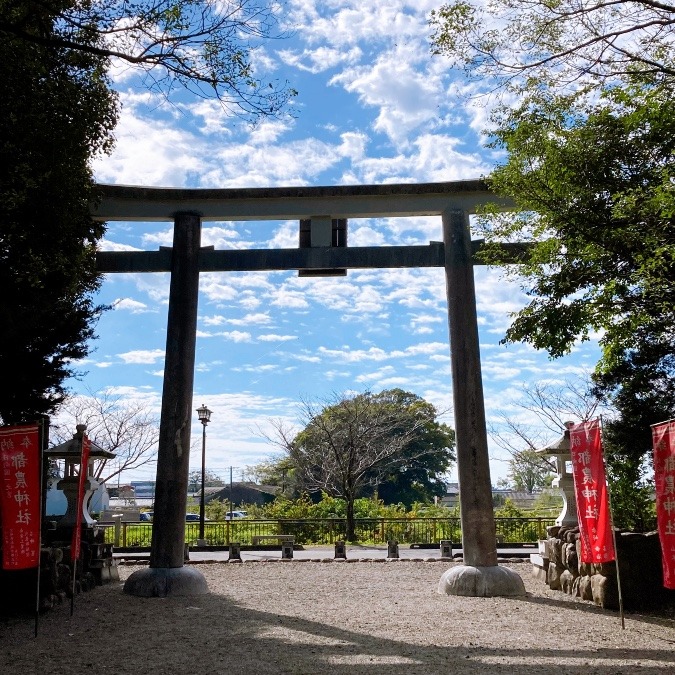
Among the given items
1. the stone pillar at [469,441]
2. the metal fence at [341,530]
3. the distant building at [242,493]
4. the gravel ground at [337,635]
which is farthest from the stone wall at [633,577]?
the distant building at [242,493]

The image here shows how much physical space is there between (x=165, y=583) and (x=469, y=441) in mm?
4810

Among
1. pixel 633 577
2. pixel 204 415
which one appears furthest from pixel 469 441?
pixel 204 415

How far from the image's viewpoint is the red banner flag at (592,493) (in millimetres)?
7832

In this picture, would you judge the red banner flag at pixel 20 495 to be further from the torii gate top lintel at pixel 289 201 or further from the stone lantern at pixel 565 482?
the stone lantern at pixel 565 482

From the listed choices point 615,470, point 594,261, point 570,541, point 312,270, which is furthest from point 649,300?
point 312,270

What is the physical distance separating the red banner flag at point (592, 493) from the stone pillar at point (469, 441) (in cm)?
183

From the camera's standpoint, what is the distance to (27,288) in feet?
30.5

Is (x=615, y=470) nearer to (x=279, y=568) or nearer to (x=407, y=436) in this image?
(x=279, y=568)

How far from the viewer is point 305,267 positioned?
10.9 m

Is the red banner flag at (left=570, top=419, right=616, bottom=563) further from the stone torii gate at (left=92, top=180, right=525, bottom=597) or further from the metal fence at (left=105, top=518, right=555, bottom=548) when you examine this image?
the metal fence at (left=105, top=518, right=555, bottom=548)

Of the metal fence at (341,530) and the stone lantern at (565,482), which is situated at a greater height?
the stone lantern at (565,482)

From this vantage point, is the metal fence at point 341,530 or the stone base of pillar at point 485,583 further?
the metal fence at point 341,530

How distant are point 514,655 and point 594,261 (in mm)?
4256

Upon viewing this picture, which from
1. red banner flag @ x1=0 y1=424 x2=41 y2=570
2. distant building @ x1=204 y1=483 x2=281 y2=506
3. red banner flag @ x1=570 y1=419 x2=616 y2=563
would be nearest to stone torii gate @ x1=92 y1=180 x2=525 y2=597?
red banner flag @ x1=570 y1=419 x2=616 y2=563
